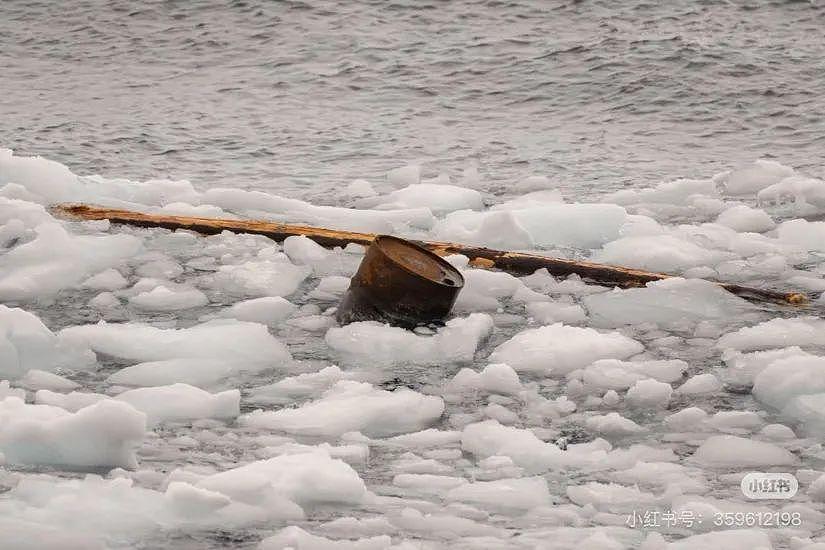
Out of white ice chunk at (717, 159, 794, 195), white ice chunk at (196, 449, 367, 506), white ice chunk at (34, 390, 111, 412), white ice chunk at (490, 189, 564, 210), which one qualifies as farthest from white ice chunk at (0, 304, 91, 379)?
white ice chunk at (717, 159, 794, 195)

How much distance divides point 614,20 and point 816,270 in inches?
388

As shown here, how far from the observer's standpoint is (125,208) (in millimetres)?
6707

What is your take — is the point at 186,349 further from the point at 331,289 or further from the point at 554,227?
the point at 554,227

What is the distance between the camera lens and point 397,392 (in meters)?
4.05

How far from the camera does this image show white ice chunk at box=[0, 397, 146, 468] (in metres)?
3.31

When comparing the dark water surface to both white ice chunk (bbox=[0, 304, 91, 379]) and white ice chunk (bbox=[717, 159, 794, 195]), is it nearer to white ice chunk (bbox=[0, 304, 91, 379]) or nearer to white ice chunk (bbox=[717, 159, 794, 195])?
white ice chunk (bbox=[717, 159, 794, 195])

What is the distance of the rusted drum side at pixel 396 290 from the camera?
4684 mm

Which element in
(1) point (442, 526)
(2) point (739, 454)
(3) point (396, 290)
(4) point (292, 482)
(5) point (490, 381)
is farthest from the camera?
(3) point (396, 290)

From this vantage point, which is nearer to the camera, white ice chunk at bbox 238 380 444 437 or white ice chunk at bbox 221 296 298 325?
white ice chunk at bbox 238 380 444 437

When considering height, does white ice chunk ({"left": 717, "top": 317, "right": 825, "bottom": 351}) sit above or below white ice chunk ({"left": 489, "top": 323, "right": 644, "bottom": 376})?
below

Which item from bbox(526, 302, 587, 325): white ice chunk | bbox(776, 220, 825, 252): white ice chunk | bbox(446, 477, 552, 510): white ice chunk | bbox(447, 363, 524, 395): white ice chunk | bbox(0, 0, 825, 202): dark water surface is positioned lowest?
bbox(0, 0, 825, 202): dark water surface

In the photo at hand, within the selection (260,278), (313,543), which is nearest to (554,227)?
(260,278)

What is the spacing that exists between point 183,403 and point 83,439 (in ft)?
1.83

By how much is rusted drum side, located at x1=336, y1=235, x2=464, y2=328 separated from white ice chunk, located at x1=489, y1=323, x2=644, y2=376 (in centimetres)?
36
